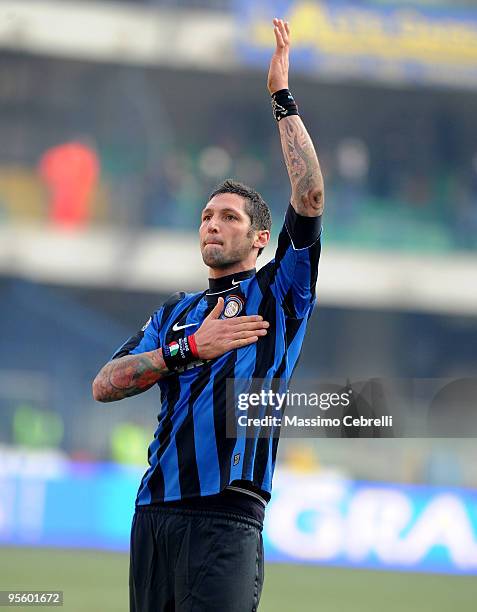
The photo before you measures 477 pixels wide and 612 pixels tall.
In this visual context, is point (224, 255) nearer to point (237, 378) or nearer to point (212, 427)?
point (237, 378)

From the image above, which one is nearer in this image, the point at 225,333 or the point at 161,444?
the point at 225,333

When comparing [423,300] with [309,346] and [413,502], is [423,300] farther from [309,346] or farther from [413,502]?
[413,502]

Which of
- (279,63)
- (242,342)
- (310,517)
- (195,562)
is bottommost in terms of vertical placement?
(195,562)

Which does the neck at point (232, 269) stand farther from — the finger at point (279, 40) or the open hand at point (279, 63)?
the finger at point (279, 40)

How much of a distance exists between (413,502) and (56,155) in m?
8.89

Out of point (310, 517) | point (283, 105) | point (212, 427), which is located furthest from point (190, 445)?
point (310, 517)

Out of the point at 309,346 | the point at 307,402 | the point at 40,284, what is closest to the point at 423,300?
the point at 309,346

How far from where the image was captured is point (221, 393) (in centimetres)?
273

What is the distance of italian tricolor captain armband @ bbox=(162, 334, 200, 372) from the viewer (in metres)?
2.69

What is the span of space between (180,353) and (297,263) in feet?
1.26

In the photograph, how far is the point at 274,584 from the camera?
27.7 ft

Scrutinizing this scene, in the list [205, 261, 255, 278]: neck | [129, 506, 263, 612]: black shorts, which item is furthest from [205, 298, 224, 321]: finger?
[129, 506, 263, 612]: black shorts

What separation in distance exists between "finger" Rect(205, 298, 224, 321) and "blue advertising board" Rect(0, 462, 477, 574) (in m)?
8.37

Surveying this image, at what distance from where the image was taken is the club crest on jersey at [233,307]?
2.81 m
